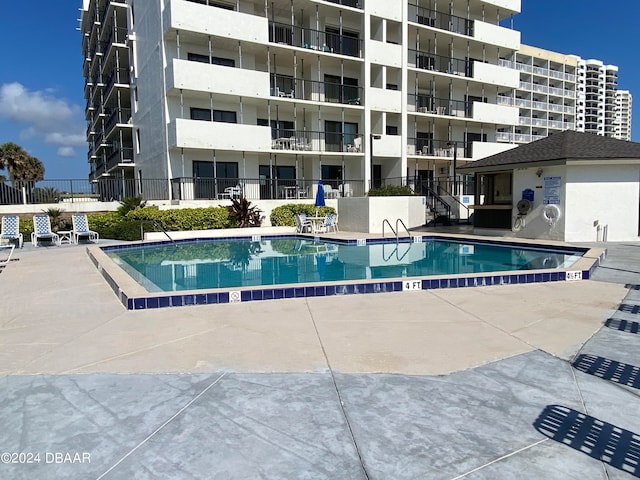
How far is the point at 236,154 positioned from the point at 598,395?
20868 mm

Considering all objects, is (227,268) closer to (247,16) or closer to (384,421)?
(384,421)

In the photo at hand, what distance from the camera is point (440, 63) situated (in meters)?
29.0

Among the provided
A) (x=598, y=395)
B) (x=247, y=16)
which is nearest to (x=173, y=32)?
(x=247, y=16)

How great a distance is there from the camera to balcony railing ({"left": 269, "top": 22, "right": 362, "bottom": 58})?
22953mm

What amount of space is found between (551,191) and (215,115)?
53.5 ft

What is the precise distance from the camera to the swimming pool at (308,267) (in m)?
6.78

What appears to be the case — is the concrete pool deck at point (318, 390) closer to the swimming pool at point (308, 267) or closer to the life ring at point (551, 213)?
the swimming pool at point (308, 267)

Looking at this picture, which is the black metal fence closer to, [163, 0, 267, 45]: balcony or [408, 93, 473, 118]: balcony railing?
[163, 0, 267, 45]: balcony

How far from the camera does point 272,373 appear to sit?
140 inches

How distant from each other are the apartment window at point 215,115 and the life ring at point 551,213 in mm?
15680

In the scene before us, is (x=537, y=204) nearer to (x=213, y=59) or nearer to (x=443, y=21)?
(x=213, y=59)

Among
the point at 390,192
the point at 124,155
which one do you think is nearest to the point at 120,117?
the point at 124,155

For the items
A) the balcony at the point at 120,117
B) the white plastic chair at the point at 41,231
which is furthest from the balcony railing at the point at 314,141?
the balcony at the point at 120,117

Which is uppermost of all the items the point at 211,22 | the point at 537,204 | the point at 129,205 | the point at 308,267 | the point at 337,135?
the point at 211,22
